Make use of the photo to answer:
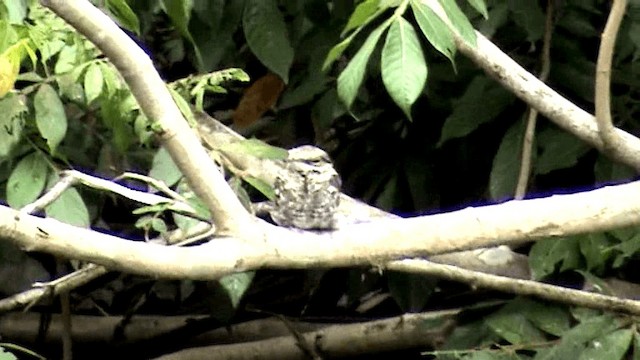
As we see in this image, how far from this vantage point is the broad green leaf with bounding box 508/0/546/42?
51.6 inches

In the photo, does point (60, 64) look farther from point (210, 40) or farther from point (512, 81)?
point (512, 81)

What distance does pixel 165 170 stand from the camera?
1.19 metres

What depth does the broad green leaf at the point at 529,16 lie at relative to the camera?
131 centimetres

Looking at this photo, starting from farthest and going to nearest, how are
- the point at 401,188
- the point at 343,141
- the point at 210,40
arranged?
the point at 343,141 → the point at 401,188 → the point at 210,40

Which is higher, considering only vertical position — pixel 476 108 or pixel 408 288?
pixel 476 108

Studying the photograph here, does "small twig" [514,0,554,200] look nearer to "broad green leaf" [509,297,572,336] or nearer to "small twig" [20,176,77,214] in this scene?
"broad green leaf" [509,297,572,336]

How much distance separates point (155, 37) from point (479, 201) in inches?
25.0

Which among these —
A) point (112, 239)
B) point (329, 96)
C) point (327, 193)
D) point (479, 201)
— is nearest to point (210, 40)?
point (329, 96)

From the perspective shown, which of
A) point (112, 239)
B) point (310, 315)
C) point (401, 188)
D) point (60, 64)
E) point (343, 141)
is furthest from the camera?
point (310, 315)

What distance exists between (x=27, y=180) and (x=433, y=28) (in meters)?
0.54

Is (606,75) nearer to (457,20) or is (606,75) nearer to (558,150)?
(457,20)

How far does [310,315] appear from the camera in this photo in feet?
5.98

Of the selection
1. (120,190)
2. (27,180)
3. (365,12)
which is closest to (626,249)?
(365,12)

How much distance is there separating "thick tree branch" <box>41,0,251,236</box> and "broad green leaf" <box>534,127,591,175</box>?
1.94 feet
